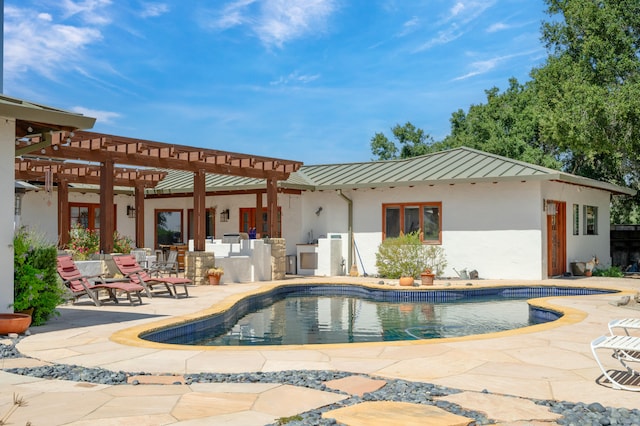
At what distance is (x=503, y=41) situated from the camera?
1137 inches

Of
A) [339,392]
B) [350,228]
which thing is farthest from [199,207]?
[339,392]

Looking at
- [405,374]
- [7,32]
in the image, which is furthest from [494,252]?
[7,32]

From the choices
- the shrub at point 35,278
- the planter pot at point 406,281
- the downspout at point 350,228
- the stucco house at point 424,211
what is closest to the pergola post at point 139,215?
the stucco house at point 424,211

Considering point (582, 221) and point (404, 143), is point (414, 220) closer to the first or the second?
point (582, 221)

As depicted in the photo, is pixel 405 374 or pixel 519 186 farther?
pixel 519 186

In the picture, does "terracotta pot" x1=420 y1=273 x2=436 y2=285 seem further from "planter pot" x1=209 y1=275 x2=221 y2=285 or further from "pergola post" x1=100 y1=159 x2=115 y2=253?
"pergola post" x1=100 y1=159 x2=115 y2=253

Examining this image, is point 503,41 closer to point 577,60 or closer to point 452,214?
point 577,60

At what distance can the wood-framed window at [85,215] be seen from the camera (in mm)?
20953

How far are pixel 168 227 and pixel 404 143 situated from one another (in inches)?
659

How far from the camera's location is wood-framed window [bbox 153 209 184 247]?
71.2ft

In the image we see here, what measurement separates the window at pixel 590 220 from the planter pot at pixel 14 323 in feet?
52.9

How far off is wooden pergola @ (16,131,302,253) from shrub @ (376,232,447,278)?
3326 millimetres

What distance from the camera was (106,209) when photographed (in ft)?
39.9

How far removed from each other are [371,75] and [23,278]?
2867 cm
